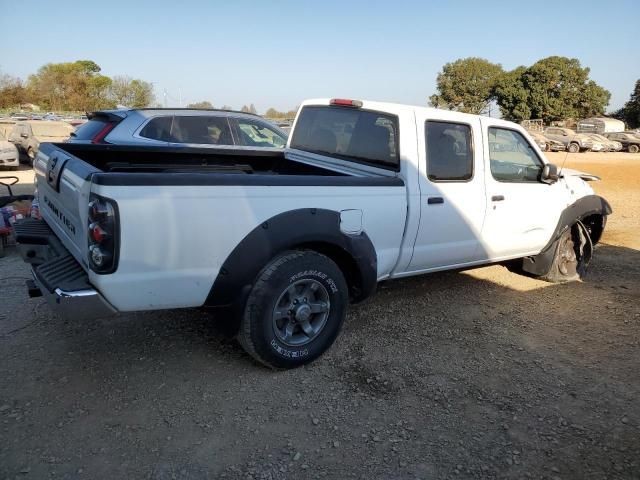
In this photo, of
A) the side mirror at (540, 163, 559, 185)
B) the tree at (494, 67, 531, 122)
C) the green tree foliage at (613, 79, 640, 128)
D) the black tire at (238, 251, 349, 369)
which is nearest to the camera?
the black tire at (238, 251, 349, 369)

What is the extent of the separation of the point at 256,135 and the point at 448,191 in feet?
14.4

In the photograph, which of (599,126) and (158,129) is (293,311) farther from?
(599,126)

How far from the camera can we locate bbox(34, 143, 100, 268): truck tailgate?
2.92 m

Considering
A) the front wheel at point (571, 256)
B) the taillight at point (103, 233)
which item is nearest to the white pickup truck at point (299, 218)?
the taillight at point (103, 233)

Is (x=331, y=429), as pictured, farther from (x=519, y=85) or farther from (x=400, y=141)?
(x=519, y=85)

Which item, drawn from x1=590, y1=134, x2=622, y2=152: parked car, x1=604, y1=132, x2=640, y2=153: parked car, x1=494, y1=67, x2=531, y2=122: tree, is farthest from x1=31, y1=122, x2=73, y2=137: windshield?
x1=494, y1=67, x2=531, y2=122: tree

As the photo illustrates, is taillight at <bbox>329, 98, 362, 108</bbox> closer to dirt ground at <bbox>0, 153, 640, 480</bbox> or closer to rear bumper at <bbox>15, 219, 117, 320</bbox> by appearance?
dirt ground at <bbox>0, 153, 640, 480</bbox>

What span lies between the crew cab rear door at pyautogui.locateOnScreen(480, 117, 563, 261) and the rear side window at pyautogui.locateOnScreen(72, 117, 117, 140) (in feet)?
Answer: 16.9

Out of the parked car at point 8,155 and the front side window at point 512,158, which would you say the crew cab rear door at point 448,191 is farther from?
the parked car at point 8,155

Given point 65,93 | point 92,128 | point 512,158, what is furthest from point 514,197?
point 65,93

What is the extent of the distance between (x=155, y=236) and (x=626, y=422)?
2.96 m

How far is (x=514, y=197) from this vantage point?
4637 millimetres

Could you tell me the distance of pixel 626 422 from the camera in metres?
3.08

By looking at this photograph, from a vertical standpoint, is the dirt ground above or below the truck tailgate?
below
